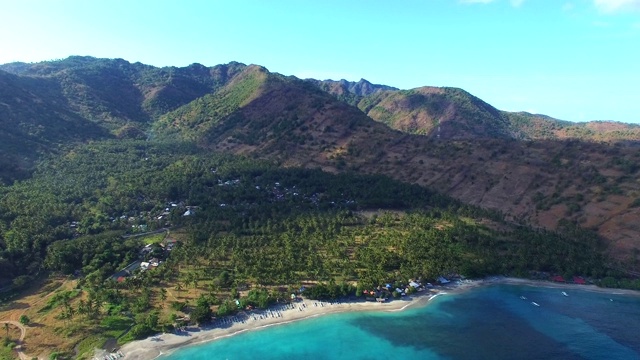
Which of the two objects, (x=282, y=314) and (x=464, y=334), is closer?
(x=464, y=334)

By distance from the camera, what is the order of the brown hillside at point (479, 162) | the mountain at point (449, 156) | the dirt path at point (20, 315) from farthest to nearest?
the mountain at point (449, 156), the brown hillside at point (479, 162), the dirt path at point (20, 315)

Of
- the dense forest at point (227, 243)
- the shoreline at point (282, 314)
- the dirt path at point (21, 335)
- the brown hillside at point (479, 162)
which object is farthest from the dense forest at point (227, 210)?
the dirt path at point (21, 335)

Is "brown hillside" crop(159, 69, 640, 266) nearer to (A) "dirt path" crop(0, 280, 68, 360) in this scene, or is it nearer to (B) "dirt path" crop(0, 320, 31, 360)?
(A) "dirt path" crop(0, 280, 68, 360)

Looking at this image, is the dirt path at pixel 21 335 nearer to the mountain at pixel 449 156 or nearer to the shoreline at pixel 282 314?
the shoreline at pixel 282 314

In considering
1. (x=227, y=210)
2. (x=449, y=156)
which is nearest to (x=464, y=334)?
(x=227, y=210)

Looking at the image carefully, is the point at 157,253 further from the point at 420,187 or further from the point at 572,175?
the point at 572,175

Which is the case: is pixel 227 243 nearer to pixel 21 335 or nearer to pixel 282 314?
pixel 282 314
